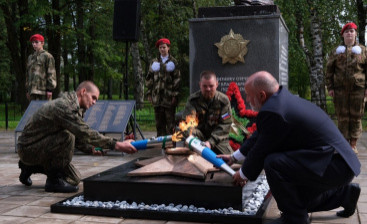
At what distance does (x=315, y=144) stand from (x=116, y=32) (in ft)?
22.3

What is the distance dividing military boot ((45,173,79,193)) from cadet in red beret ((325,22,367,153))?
5.03 meters

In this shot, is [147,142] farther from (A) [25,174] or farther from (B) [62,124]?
(A) [25,174]

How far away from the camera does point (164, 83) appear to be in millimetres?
8328

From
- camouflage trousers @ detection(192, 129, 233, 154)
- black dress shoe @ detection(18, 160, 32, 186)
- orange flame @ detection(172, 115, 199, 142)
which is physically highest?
orange flame @ detection(172, 115, 199, 142)

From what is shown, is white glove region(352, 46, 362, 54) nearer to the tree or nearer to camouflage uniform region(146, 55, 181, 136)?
camouflage uniform region(146, 55, 181, 136)

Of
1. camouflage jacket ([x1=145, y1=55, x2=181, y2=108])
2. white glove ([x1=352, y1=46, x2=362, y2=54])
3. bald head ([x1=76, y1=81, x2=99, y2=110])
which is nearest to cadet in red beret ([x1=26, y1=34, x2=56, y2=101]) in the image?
camouflage jacket ([x1=145, y1=55, x2=181, y2=108])

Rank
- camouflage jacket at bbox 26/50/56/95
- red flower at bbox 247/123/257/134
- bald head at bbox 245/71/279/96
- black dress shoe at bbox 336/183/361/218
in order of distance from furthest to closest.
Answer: camouflage jacket at bbox 26/50/56/95
red flower at bbox 247/123/257/134
black dress shoe at bbox 336/183/361/218
bald head at bbox 245/71/279/96

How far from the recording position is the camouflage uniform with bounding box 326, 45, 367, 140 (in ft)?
25.1

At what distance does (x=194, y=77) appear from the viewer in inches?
277

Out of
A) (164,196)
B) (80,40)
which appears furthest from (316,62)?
(164,196)

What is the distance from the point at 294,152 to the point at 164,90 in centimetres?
526

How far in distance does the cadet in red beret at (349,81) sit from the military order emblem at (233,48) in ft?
6.66

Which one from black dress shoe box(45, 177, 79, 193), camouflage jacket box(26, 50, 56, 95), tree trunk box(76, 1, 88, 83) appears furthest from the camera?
tree trunk box(76, 1, 88, 83)

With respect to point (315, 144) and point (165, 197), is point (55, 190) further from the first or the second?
point (315, 144)
